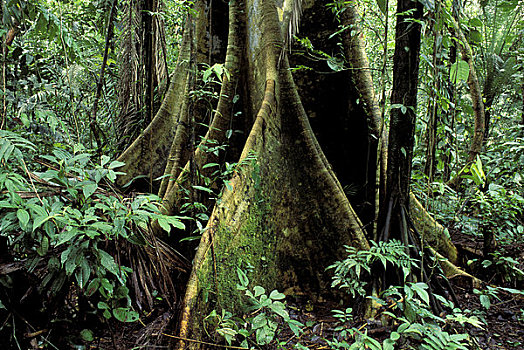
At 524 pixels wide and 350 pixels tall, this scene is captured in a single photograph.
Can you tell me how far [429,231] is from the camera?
3.31 metres

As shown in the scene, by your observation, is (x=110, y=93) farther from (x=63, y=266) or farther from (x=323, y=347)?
(x=323, y=347)

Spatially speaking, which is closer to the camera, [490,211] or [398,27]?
[398,27]

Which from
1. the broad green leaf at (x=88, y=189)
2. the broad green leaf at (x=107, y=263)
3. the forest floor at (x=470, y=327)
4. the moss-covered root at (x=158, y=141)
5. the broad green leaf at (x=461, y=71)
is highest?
the broad green leaf at (x=461, y=71)

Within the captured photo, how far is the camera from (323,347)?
217 cm

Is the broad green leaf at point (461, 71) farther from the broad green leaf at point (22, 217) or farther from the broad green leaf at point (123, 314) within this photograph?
the broad green leaf at point (22, 217)

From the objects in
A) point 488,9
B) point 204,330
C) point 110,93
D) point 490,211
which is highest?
point 488,9

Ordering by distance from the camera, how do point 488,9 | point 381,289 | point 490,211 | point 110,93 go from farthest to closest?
1. point 110,93
2. point 488,9
3. point 490,211
4. point 381,289

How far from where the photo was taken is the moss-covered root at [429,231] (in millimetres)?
3258

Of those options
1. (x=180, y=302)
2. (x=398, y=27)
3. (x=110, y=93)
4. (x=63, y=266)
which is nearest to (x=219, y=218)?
(x=180, y=302)

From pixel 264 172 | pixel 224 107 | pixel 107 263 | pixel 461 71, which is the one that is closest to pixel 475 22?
pixel 461 71

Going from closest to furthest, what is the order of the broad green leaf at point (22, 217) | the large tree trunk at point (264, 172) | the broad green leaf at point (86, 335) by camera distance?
the broad green leaf at point (22, 217) < the broad green leaf at point (86, 335) < the large tree trunk at point (264, 172)

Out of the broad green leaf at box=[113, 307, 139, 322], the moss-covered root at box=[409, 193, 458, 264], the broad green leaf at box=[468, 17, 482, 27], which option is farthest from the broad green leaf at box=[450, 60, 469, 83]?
the broad green leaf at box=[113, 307, 139, 322]

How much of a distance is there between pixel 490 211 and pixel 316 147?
1848 mm

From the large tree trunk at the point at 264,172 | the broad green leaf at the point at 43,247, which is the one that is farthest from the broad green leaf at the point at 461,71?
the broad green leaf at the point at 43,247
